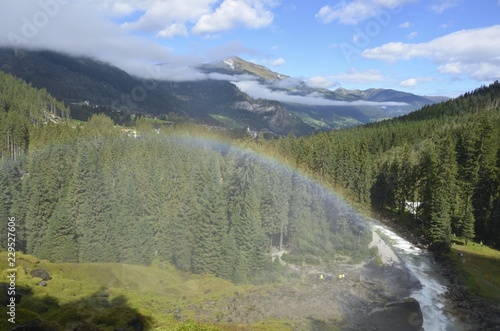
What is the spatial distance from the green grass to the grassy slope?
36174mm

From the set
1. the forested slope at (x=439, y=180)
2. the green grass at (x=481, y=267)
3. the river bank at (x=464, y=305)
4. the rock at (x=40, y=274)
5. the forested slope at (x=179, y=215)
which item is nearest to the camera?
the rock at (x=40, y=274)

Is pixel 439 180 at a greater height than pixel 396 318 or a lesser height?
greater

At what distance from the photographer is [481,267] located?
218 ft

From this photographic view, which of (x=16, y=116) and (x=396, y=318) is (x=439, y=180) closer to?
(x=396, y=318)

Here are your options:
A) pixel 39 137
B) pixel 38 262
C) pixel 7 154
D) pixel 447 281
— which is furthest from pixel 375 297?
pixel 7 154

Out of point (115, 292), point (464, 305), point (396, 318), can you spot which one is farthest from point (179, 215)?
point (464, 305)

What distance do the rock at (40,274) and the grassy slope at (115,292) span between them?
0.69m

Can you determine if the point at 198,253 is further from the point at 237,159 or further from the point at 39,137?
the point at 39,137

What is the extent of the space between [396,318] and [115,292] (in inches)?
1540

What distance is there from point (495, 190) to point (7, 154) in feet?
467

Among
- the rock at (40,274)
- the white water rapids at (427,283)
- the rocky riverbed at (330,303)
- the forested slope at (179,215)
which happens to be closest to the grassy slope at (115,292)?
the rock at (40,274)

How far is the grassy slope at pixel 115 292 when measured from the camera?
113 feet

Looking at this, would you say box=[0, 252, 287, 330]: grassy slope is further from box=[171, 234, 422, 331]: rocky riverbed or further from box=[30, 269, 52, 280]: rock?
box=[171, 234, 422, 331]: rocky riverbed

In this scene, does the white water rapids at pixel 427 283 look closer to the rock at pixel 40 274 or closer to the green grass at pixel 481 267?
the green grass at pixel 481 267
